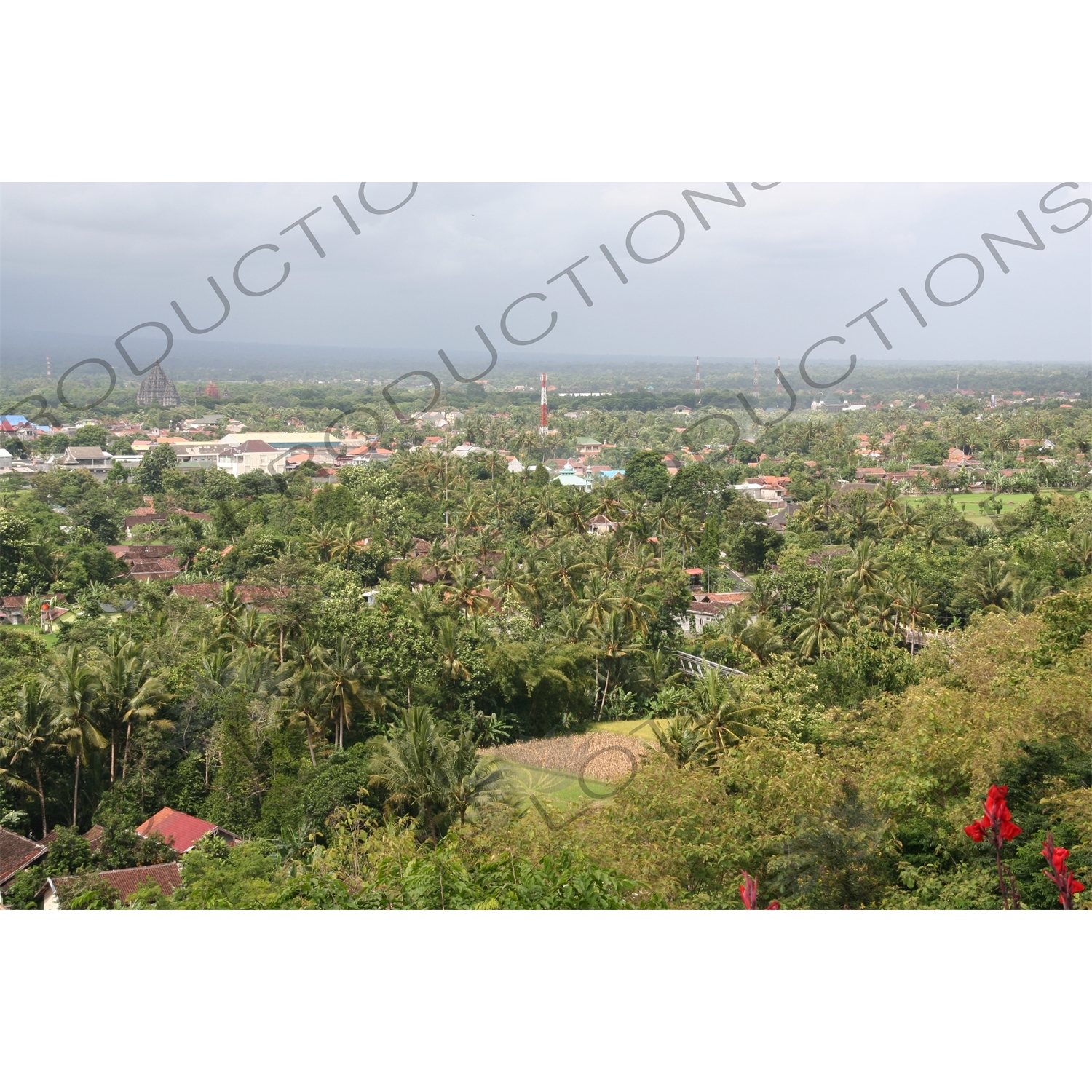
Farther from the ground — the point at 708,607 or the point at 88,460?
the point at 88,460

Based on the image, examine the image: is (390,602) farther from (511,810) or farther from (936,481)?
(936,481)

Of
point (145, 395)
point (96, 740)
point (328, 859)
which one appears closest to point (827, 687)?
point (328, 859)

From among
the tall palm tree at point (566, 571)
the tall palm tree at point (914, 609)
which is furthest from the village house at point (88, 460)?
the tall palm tree at point (914, 609)

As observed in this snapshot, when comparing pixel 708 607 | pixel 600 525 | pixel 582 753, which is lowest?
pixel 708 607

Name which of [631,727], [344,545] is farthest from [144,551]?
[631,727]

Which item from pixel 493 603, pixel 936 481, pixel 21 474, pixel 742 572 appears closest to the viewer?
pixel 493 603

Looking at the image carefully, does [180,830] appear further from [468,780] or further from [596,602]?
[596,602]
